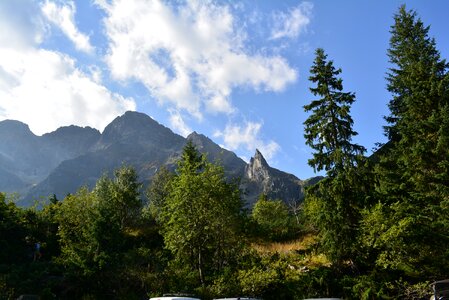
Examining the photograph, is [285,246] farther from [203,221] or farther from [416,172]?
[416,172]

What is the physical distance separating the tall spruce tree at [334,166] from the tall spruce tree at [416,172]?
60.7 inches

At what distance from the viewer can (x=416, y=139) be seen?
22141 mm

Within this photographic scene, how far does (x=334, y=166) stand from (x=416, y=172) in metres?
4.87

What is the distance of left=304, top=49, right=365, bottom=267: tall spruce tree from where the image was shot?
18391 mm

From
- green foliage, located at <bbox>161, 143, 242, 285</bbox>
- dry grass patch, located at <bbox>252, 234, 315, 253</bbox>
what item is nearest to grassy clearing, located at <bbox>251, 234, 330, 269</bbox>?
dry grass patch, located at <bbox>252, 234, 315, 253</bbox>

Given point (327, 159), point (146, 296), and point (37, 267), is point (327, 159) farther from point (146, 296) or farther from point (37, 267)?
point (37, 267)

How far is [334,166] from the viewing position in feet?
67.7

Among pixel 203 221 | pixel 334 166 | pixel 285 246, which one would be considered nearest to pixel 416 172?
pixel 334 166

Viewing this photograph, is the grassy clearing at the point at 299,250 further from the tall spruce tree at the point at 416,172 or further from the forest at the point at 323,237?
the tall spruce tree at the point at 416,172

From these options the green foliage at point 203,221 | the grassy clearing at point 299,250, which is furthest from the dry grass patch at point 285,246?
the green foliage at point 203,221

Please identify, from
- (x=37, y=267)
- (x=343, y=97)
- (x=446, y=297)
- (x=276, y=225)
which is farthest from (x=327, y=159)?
(x=37, y=267)

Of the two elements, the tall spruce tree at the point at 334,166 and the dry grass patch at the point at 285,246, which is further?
the dry grass patch at the point at 285,246

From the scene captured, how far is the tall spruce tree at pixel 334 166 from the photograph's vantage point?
18.4 meters

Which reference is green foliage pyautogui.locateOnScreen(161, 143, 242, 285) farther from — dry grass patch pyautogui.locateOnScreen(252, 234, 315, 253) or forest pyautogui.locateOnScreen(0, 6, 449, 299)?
dry grass patch pyautogui.locateOnScreen(252, 234, 315, 253)
